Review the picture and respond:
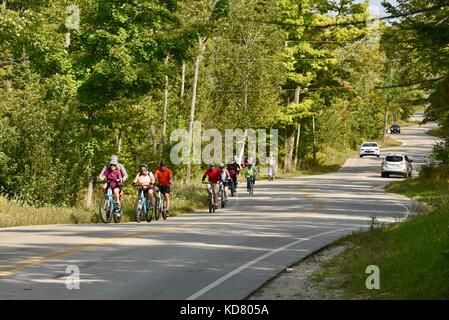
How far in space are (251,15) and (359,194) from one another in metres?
24.0

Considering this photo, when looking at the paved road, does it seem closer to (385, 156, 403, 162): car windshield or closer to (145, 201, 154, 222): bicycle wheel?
(145, 201, 154, 222): bicycle wheel

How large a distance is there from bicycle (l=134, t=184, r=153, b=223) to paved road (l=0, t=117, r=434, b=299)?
1.56 metres

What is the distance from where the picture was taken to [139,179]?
83.6ft

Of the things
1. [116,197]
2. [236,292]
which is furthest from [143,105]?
[236,292]

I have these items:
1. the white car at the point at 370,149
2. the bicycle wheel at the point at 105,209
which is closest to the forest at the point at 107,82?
the bicycle wheel at the point at 105,209

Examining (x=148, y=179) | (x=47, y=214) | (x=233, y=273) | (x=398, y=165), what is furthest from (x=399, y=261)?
(x=398, y=165)

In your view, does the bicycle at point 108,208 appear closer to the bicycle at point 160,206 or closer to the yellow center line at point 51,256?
the bicycle at point 160,206

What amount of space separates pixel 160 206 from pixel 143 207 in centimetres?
104

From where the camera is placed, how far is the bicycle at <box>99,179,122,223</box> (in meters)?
24.1

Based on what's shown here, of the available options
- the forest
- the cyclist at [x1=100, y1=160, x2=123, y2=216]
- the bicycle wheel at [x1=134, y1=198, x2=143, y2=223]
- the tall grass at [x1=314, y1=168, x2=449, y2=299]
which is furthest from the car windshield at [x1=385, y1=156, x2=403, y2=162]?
the tall grass at [x1=314, y1=168, x2=449, y2=299]

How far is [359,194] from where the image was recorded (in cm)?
4219

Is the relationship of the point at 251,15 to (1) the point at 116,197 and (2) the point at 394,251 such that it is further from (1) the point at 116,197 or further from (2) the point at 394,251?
(2) the point at 394,251

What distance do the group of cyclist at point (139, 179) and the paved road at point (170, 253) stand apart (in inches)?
71.4

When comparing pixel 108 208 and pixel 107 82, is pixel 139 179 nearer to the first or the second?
pixel 108 208
